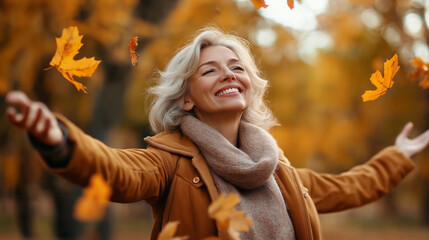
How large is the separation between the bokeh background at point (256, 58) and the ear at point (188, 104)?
3406 millimetres

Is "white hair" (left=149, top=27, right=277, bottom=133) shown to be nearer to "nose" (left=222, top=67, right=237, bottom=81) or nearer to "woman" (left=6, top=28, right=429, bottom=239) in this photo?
"woman" (left=6, top=28, right=429, bottom=239)

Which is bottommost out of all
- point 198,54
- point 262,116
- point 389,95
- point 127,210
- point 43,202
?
point 43,202

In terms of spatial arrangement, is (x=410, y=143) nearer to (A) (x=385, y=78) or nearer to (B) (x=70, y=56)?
(A) (x=385, y=78)

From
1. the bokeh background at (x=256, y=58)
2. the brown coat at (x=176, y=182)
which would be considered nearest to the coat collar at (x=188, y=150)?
the brown coat at (x=176, y=182)

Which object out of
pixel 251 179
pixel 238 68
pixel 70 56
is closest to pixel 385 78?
pixel 251 179

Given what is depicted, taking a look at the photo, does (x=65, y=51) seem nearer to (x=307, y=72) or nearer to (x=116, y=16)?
(x=116, y=16)

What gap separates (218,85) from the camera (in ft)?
7.73

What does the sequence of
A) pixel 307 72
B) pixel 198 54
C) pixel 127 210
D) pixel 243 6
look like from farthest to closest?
pixel 127 210, pixel 307 72, pixel 243 6, pixel 198 54

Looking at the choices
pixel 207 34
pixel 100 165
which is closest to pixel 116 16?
pixel 207 34

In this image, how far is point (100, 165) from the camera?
1565 mm

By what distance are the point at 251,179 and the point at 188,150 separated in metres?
0.34

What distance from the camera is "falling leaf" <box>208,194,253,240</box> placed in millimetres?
1477

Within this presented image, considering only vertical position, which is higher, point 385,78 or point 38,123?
point 385,78

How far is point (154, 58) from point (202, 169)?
7.51m
